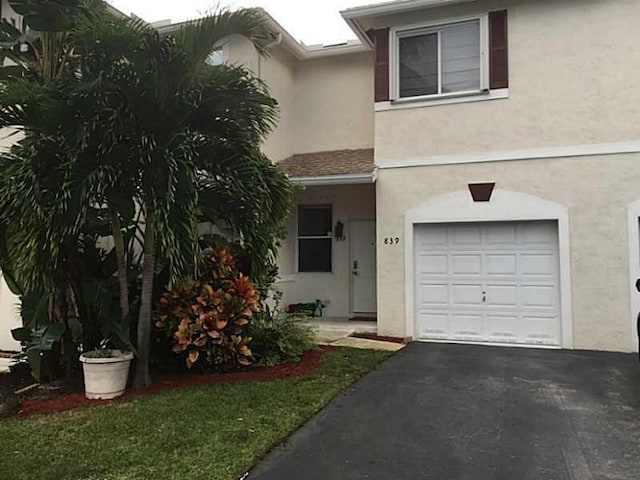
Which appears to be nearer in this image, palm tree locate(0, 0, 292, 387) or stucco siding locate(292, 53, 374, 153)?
palm tree locate(0, 0, 292, 387)

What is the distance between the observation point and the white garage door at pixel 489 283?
31.2 feet

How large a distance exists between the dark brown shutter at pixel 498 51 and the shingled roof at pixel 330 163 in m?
2.83

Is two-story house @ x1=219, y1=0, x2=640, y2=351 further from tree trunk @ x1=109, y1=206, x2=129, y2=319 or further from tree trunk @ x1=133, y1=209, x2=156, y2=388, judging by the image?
tree trunk @ x1=109, y1=206, x2=129, y2=319

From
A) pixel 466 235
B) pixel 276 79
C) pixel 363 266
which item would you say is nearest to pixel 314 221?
pixel 363 266

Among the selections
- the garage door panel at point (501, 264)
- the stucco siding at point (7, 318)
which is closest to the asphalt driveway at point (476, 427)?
the garage door panel at point (501, 264)

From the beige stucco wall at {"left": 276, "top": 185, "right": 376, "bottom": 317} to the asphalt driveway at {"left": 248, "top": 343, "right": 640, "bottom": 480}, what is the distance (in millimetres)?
4471

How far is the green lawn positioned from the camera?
4.32 metres

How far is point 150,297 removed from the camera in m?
6.90

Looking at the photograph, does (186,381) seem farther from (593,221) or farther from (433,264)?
(593,221)

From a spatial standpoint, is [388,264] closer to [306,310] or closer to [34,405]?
[306,310]

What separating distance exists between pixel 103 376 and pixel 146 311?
943 millimetres

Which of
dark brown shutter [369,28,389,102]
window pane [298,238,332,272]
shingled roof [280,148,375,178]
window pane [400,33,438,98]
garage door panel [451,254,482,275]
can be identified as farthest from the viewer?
window pane [298,238,332,272]

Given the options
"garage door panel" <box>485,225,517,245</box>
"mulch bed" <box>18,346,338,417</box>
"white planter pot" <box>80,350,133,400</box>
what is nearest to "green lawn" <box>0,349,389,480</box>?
"mulch bed" <box>18,346,338,417</box>

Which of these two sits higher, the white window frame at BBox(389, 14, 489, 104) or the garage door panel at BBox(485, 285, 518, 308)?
the white window frame at BBox(389, 14, 489, 104)
